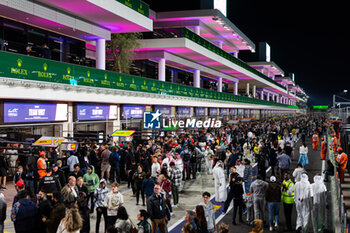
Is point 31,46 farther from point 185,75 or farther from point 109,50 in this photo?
point 185,75

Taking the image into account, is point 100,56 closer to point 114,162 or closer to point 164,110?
point 164,110

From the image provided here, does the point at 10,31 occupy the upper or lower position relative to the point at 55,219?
upper

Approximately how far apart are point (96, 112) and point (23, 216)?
15.3 meters

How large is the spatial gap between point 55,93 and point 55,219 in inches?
425

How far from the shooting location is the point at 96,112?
22359 mm

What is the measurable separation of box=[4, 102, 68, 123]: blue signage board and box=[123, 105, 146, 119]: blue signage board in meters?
6.32

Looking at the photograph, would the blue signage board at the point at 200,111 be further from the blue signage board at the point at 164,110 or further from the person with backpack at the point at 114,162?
the person with backpack at the point at 114,162

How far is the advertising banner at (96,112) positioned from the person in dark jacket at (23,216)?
13.5 metres

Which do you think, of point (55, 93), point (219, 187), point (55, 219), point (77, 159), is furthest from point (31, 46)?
point (55, 219)

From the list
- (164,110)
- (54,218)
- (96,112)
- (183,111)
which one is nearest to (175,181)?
(54,218)

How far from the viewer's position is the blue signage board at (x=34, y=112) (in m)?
16.2

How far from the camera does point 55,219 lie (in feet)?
23.1

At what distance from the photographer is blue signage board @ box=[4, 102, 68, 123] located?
53.0ft

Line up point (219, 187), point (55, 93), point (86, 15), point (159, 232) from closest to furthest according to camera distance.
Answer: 1. point (159, 232)
2. point (219, 187)
3. point (55, 93)
4. point (86, 15)
